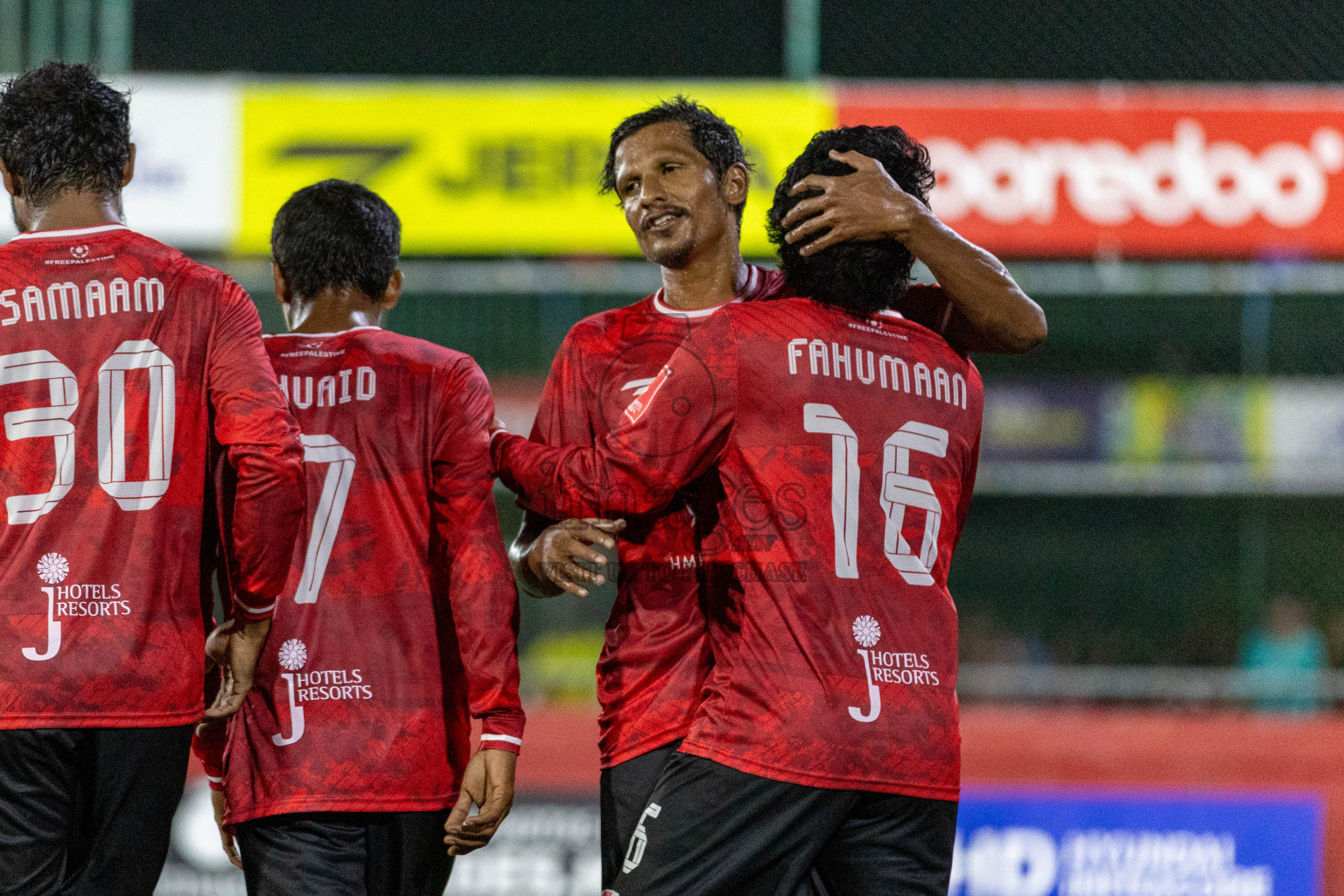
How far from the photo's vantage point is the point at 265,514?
116 inches

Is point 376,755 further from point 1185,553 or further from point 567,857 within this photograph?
point 1185,553

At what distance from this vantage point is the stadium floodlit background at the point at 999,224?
6484mm

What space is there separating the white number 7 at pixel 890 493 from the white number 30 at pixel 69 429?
4.42ft

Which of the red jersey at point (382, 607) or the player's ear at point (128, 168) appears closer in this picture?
the player's ear at point (128, 168)

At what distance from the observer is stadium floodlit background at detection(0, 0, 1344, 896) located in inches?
255

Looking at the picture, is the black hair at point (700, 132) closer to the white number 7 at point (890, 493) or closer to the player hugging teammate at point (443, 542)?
the player hugging teammate at point (443, 542)

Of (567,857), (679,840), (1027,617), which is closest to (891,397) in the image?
(679,840)

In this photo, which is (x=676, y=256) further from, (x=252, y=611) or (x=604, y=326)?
(x=252, y=611)

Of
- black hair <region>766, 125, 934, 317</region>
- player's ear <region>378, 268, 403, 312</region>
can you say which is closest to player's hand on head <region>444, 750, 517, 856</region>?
player's ear <region>378, 268, 403, 312</region>

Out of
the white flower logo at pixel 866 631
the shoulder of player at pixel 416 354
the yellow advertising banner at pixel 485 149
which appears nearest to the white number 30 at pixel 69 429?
the shoulder of player at pixel 416 354

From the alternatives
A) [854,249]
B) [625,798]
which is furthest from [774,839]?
[854,249]

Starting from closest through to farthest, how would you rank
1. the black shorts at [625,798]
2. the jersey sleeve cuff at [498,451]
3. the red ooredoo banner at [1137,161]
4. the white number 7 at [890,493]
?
the white number 7 at [890,493], the black shorts at [625,798], the jersey sleeve cuff at [498,451], the red ooredoo banner at [1137,161]

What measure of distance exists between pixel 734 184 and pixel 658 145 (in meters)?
0.23

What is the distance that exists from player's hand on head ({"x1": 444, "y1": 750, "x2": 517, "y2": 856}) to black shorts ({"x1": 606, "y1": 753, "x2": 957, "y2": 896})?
1.70ft
